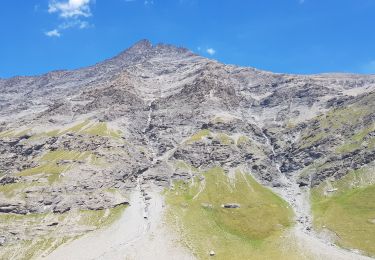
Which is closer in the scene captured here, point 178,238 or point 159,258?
point 159,258

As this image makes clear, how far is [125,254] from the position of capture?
181 meters

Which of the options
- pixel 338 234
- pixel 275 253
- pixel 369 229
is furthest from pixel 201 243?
pixel 369 229

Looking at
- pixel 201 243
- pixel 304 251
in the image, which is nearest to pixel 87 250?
pixel 201 243

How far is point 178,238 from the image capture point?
195m

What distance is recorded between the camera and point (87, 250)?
616ft

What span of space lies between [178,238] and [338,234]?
238ft

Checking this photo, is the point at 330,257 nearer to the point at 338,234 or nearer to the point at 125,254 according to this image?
the point at 338,234

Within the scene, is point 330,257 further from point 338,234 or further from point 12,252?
point 12,252

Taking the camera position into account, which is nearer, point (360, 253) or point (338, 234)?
point (360, 253)

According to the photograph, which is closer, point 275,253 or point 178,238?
point 275,253

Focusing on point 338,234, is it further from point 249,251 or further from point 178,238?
point 178,238

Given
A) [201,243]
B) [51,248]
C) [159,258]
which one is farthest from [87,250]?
[201,243]

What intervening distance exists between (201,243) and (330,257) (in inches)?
2139

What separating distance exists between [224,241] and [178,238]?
2118 centimetres
